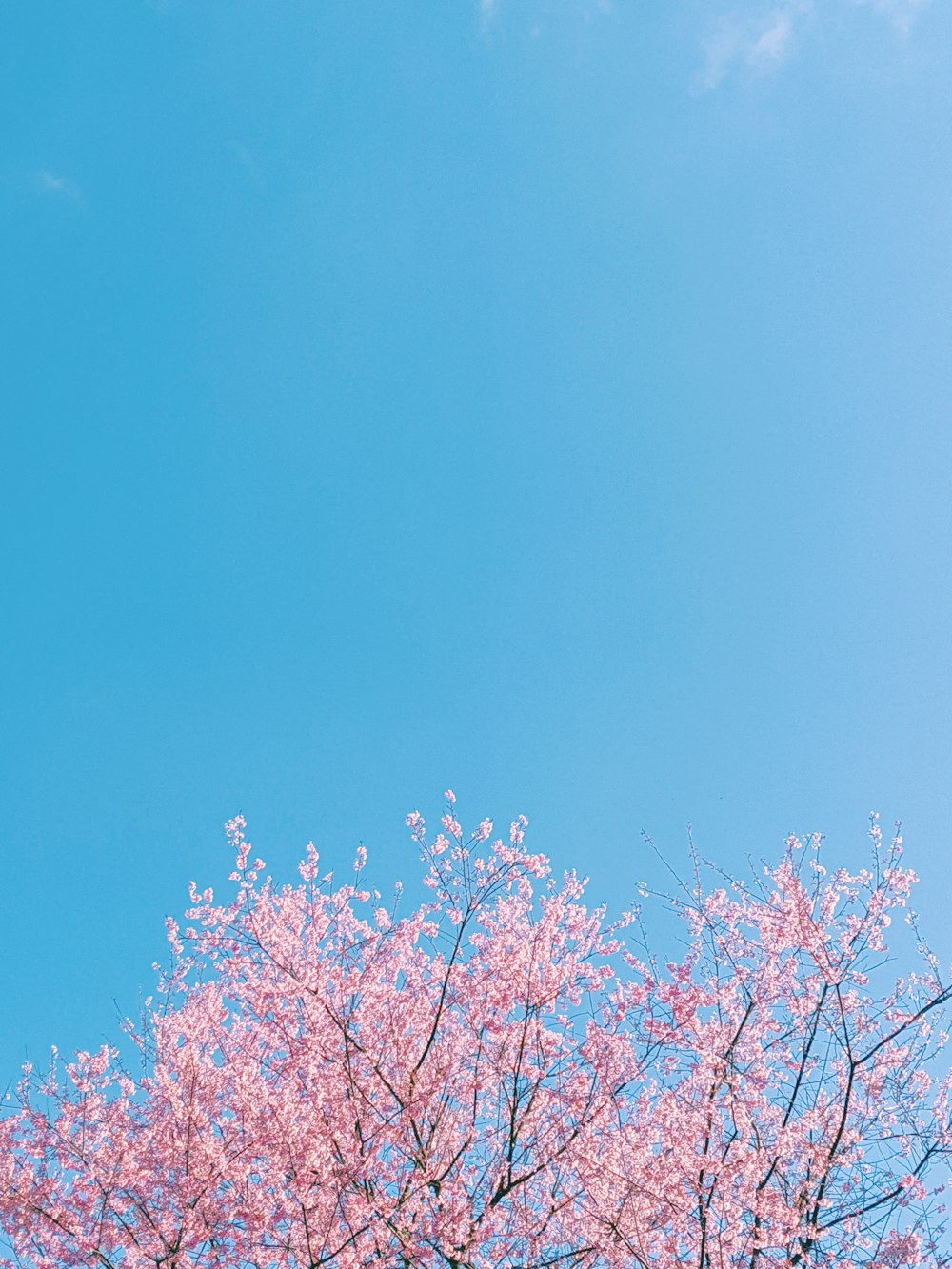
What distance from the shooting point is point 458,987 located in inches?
368

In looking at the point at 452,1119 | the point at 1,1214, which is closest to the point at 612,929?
the point at 452,1119

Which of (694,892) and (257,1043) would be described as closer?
(694,892)

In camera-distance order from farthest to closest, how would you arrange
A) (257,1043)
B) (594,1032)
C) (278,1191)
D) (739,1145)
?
(257,1043), (594,1032), (278,1191), (739,1145)

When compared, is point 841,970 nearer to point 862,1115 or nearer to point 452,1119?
point 862,1115

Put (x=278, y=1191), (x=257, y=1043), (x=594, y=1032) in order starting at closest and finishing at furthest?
(x=278, y=1191) < (x=594, y=1032) < (x=257, y=1043)

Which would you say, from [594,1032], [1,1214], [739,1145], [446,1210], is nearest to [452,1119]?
[446,1210]

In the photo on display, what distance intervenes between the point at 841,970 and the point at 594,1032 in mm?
2801

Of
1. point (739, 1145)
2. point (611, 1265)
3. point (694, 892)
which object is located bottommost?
point (611, 1265)

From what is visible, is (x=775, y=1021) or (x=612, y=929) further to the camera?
(x=612, y=929)

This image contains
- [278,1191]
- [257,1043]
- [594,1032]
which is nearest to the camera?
[278,1191]

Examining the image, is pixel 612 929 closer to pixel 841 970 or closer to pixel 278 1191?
pixel 841 970

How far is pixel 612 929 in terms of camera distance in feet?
33.6

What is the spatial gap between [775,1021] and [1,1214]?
9.16 metres

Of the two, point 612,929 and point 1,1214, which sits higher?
point 612,929
